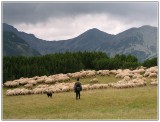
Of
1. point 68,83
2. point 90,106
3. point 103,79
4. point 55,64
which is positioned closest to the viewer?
point 90,106

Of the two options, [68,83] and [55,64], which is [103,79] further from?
[55,64]

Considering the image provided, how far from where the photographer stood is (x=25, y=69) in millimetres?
70125

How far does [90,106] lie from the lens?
33.4m

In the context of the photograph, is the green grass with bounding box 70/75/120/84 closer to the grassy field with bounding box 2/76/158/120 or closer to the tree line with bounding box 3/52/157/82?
the grassy field with bounding box 2/76/158/120

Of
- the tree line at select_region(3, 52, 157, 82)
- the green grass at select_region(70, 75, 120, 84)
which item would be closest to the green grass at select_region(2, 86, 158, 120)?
the green grass at select_region(70, 75, 120, 84)

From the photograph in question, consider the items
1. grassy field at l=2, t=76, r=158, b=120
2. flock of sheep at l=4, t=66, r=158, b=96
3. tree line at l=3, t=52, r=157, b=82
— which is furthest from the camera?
tree line at l=3, t=52, r=157, b=82

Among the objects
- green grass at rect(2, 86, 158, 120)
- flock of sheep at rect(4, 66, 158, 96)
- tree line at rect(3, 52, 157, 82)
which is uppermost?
tree line at rect(3, 52, 157, 82)

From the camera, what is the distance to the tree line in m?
70.4

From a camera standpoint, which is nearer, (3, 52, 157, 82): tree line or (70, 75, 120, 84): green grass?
(70, 75, 120, 84): green grass

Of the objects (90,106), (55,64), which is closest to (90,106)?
(90,106)

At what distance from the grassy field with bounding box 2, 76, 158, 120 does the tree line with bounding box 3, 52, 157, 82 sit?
27059mm

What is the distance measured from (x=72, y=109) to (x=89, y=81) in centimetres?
1992

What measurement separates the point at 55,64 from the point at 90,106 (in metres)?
44.4

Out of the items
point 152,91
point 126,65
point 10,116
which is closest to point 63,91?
point 152,91
